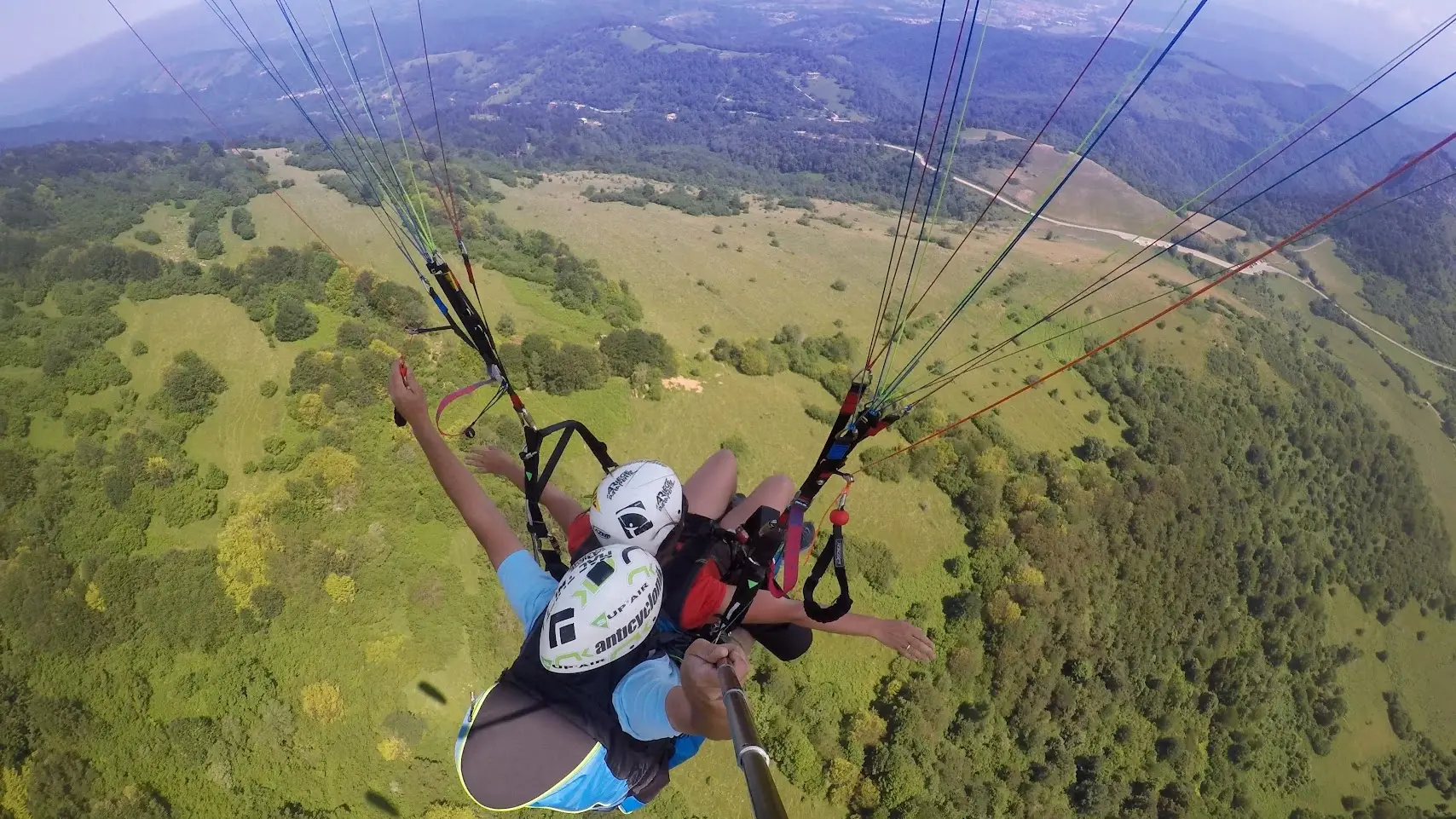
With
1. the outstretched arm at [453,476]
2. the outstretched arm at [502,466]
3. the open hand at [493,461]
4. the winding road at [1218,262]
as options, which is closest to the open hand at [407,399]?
the outstretched arm at [453,476]

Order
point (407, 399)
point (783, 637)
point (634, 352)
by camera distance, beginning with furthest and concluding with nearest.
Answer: point (634, 352) < point (783, 637) < point (407, 399)

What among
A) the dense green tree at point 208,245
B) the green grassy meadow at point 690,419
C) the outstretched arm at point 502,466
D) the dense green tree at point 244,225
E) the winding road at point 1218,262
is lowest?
the winding road at point 1218,262

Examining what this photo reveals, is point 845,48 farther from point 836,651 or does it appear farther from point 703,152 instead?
point 836,651

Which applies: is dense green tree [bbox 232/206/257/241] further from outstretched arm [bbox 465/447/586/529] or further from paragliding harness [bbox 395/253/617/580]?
outstretched arm [bbox 465/447/586/529]

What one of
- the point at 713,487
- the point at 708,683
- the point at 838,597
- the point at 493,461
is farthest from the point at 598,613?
the point at 713,487

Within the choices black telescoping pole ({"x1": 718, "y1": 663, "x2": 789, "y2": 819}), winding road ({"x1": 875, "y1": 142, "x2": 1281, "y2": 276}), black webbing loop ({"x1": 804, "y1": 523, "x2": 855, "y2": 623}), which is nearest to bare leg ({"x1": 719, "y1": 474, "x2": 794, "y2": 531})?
black webbing loop ({"x1": 804, "y1": 523, "x2": 855, "y2": 623})

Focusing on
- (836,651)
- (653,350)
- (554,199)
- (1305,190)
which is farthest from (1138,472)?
(1305,190)

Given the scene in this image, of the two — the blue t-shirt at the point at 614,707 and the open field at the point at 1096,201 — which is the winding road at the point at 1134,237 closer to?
the open field at the point at 1096,201

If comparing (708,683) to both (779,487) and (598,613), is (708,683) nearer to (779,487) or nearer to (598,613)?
(598,613)
